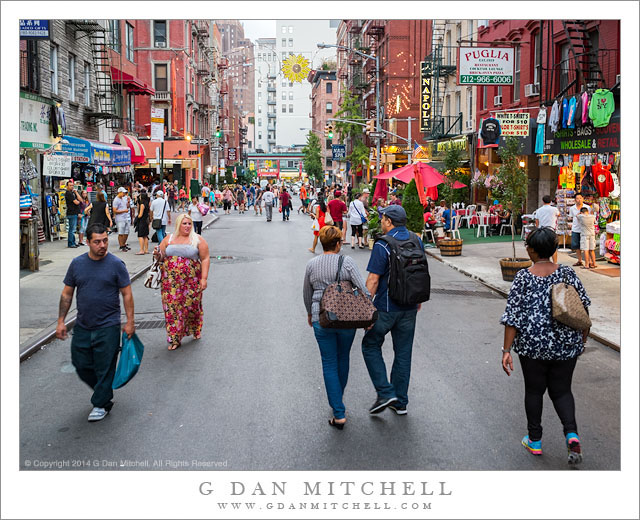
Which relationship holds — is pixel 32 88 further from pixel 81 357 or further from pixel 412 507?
pixel 412 507

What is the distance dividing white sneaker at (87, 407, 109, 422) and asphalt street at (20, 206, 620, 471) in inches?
2.6

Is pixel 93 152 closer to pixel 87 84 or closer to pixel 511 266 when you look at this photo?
pixel 87 84

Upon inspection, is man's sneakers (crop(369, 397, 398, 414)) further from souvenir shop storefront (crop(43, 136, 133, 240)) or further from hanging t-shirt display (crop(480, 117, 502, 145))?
hanging t-shirt display (crop(480, 117, 502, 145))

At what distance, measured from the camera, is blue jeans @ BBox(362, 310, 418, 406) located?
6.22 meters

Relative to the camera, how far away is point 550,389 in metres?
5.32

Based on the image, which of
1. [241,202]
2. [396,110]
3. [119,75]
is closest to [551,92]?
[119,75]

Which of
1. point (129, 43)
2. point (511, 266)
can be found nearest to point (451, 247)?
point (511, 266)

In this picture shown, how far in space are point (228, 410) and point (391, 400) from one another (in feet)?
4.92

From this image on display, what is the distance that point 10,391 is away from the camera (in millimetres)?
4836

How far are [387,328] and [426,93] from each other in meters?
31.5

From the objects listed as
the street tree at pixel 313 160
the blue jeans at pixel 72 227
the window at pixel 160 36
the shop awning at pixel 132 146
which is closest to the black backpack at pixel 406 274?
the blue jeans at pixel 72 227

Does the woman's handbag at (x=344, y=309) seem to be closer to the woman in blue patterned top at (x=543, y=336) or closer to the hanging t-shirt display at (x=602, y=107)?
the woman in blue patterned top at (x=543, y=336)

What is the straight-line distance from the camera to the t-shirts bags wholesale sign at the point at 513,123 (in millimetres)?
21250

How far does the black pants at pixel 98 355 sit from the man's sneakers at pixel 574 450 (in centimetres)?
387
